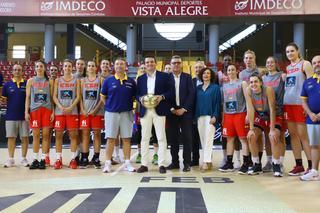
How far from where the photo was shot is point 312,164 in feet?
16.5

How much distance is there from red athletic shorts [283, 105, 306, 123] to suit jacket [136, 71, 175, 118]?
5.35 ft

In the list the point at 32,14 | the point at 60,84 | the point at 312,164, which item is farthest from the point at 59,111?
the point at 32,14

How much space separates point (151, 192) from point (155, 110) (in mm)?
1754

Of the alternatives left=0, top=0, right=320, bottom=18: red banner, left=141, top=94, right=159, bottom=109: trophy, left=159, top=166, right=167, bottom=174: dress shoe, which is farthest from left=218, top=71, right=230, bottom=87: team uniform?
left=0, top=0, right=320, bottom=18: red banner

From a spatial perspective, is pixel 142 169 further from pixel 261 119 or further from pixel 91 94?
pixel 261 119

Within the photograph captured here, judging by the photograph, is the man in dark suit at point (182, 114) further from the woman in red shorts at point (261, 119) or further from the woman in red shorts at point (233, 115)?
the woman in red shorts at point (261, 119)

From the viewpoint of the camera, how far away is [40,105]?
611 centimetres

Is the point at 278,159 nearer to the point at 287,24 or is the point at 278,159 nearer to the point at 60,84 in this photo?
the point at 60,84

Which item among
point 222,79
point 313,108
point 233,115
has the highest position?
point 222,79

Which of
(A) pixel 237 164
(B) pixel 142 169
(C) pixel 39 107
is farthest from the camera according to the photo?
(A) pixel 237 164

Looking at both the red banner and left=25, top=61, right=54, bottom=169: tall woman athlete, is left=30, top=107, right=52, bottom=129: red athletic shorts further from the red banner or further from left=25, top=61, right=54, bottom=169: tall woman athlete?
the red banner

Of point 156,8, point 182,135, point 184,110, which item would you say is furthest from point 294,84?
point 156,8

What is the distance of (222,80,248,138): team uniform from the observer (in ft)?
18.5

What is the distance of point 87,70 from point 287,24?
64.9ft
